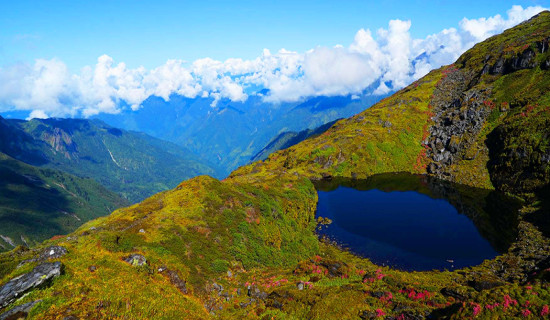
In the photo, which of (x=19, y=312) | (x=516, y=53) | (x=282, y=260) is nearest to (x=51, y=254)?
(x=19, y=312)

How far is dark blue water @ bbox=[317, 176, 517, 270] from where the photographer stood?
66.9 metres

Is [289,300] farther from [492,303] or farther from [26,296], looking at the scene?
[26,296]

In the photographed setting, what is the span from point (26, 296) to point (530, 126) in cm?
14620

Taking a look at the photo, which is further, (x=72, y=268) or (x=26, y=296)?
(x=72, y=268)

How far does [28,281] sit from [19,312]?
3.32 metres

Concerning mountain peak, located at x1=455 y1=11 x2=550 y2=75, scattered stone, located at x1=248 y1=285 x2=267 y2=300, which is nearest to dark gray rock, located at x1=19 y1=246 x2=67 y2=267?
scattered stone, located at x1=248 y1=285 x2=267 y2=300

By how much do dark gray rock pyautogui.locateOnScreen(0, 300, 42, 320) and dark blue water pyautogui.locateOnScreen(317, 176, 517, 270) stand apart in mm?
63274

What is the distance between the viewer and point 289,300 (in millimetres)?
35250

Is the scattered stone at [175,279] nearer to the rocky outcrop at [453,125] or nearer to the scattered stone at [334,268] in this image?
the scattered stone at [334,268]

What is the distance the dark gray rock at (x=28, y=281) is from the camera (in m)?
20.3

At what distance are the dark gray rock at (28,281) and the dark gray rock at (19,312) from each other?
132 cm

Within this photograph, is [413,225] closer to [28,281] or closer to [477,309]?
[477,309]

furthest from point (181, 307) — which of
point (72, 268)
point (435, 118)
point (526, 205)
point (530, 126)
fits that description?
point (435, 118)

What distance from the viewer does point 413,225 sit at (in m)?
85.4
